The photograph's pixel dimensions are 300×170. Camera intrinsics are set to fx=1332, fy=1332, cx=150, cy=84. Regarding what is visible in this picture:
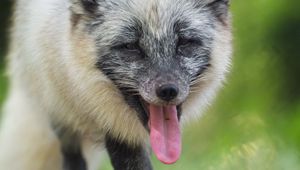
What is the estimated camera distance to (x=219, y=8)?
269 inches

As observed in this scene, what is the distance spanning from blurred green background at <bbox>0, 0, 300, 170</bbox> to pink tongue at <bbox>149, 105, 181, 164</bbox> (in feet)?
5.01

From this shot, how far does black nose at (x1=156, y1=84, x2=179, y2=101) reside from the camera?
6.37 metres

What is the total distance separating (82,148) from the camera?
24.6 ft

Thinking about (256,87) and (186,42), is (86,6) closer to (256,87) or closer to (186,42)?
(186,42)

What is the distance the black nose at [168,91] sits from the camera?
6371 millimetres

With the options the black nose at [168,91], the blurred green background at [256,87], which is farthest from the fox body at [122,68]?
the blurred green background at [256,87]

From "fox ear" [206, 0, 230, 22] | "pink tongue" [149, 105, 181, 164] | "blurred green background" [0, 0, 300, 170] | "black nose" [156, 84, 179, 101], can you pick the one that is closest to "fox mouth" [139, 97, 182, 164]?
"pink tongue" [149, 105, 181, 164]

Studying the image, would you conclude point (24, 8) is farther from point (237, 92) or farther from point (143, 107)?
point (237, 92)

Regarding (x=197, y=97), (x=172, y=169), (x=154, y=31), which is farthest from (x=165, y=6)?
(x=172, y=169)

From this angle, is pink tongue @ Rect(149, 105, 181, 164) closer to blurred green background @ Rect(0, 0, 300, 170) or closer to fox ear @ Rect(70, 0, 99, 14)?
fox ear @ Rect(70, 0, 99, 14)

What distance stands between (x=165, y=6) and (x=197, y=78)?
0.41m

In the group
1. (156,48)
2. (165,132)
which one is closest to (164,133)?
(165,132)

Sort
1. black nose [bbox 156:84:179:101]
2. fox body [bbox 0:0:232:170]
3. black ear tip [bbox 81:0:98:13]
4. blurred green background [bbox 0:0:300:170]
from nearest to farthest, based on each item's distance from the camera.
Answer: black nose [bbox 156:84:179:101], fox body [bbox 0:0:232:170], black ear tip [bbox 81:0:98:13], blurred green background [bbox 0:0:300:170]

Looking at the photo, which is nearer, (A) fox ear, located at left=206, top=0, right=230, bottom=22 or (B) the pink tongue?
(B) the pink tongue
